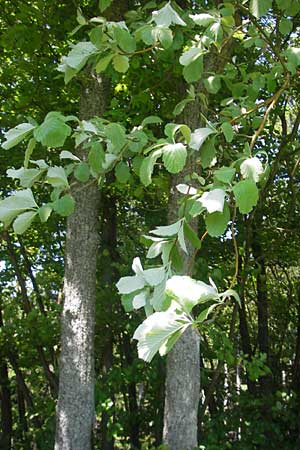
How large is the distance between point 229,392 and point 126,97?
10.8 feet

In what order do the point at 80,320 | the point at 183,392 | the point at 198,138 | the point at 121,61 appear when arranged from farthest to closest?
1. the point at 80,320
2. the point at 183,392
3. the point at 121,61
4. the point at 198,138

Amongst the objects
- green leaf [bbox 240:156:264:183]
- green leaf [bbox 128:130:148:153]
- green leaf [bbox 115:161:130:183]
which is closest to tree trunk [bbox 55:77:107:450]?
green leaf [bbox 115:161:130:183]

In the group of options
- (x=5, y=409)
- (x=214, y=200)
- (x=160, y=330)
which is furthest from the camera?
(x=5, y=409)

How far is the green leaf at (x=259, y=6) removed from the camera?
154cm

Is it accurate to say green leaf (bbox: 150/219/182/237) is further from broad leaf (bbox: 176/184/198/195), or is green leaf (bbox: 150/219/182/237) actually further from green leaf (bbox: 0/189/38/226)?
green leaf (bbox: 0/189/38/226)

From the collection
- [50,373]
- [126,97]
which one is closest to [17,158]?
[126,97]

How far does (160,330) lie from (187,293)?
0.08 meters

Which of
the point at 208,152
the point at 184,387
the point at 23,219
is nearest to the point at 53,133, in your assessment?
the point at 23,219

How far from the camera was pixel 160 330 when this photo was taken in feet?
2.99

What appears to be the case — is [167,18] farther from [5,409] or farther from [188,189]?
[5,409]

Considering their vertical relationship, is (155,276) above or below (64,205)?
below

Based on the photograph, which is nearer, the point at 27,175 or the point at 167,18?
the point at 27,175

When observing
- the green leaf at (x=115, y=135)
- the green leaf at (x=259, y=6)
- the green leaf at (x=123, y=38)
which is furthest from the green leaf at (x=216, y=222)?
the green leaf at (x=259, y=6)

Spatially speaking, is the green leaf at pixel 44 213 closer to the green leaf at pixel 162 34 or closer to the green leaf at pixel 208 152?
the green leaf at pixel 208 152
